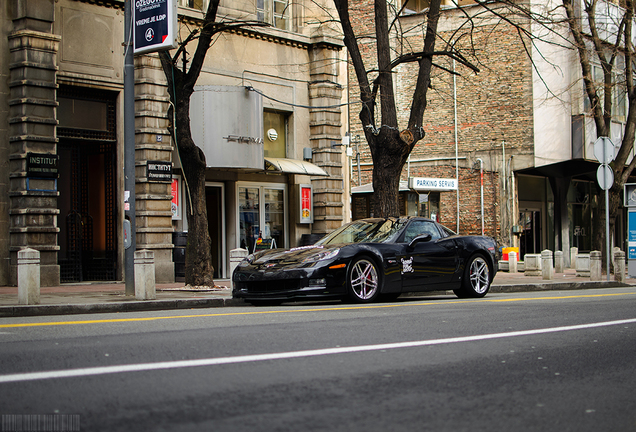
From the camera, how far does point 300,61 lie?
72.5 feet

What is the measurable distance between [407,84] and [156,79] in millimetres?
16902

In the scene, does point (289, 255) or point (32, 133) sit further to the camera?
point (32, 133)

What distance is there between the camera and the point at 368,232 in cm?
1266

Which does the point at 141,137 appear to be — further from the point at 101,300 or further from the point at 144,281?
the point at 101,300

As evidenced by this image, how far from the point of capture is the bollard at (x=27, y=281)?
11148mm

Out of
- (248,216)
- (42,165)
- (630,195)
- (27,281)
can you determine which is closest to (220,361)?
(27,281)

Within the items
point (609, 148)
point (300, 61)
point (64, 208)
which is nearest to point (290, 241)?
point (300, 61)

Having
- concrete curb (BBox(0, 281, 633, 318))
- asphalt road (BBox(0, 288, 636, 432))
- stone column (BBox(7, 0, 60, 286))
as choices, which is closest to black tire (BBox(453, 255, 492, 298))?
concrete curb (BBox(0, 281, 633, 318))

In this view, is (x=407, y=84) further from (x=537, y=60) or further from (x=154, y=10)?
(x=154, y=10)

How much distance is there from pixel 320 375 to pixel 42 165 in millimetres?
12366

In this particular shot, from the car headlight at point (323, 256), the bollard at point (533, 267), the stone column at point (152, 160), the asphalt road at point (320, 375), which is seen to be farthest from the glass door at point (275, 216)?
the asphalt road at point (320, 375)

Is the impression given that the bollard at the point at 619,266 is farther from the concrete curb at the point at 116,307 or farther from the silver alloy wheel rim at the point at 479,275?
the concrete curb at the point at 116,307

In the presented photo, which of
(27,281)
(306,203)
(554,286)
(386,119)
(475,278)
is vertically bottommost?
(554,286)

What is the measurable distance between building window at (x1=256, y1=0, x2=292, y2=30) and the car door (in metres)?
9.79
